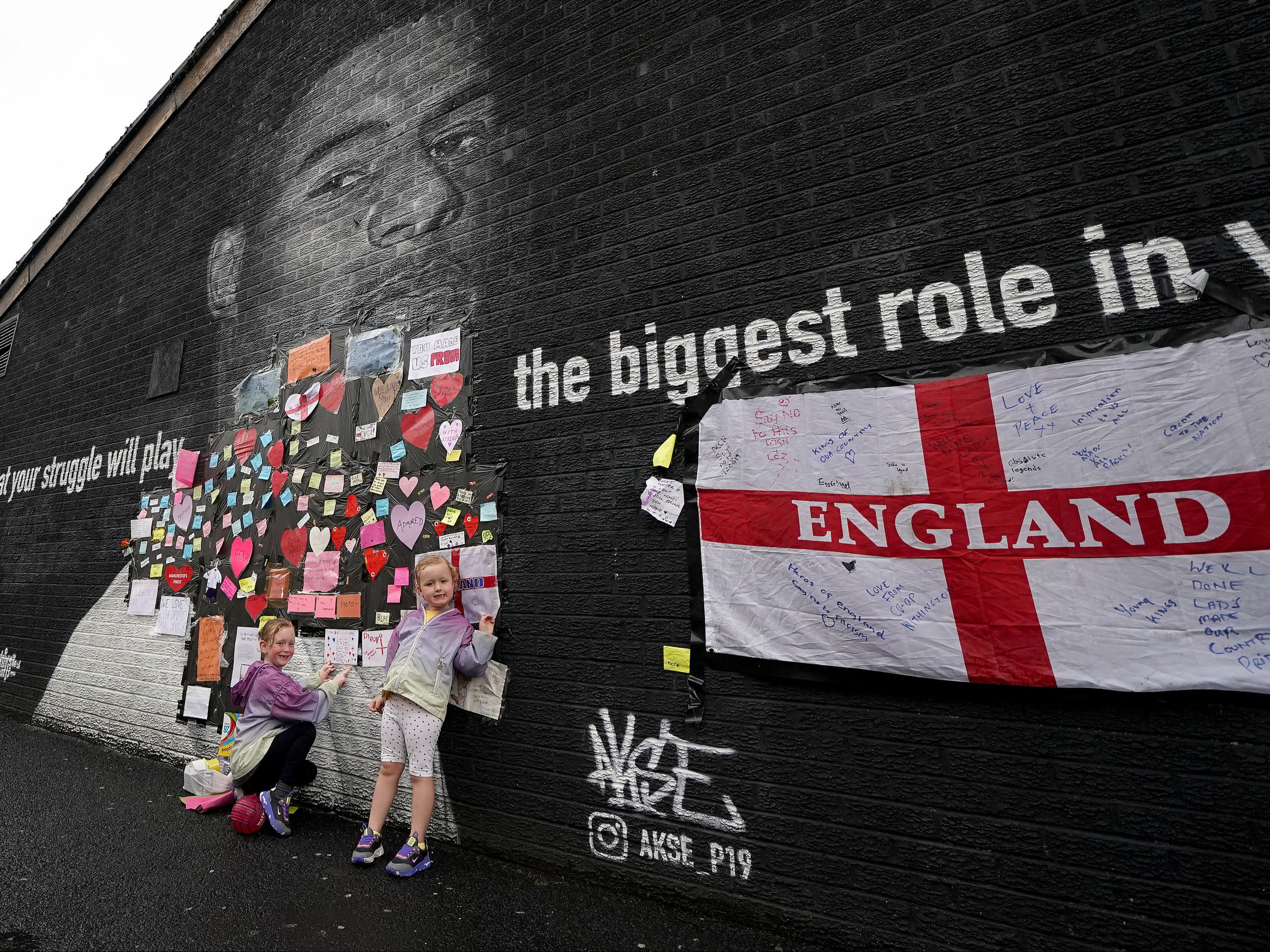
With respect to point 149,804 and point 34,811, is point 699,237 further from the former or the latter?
point 34,811

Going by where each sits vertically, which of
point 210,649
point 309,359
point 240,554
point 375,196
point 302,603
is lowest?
point 210,649

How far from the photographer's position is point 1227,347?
80.4 inches

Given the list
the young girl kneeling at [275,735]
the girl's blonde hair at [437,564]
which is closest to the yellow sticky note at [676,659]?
the girl's blonde hair at [437,564]

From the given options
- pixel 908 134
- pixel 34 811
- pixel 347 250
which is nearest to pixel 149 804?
pixel 34 811

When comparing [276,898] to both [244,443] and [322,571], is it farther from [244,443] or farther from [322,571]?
[244,443]

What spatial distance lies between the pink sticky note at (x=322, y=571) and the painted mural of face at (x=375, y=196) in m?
1.57

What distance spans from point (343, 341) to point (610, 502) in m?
2.49

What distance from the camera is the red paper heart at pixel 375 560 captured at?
369 centimetres

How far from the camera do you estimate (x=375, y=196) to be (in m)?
4.41

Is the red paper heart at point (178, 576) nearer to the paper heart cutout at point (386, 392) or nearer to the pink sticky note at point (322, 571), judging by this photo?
the pink sticky note at point (322, 571)

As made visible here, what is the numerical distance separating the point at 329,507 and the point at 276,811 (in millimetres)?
1761

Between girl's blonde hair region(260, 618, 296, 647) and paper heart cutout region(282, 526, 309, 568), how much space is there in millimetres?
474

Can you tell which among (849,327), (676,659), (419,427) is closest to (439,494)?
(419,427)

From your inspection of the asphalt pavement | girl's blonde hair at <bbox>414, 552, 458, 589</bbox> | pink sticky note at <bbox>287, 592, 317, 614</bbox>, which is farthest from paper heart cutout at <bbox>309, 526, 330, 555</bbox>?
the asphalt pavement
